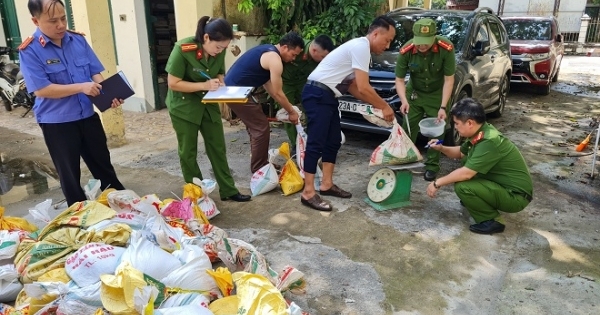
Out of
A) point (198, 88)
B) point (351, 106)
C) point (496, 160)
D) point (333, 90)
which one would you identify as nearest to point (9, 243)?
point (198, 88)

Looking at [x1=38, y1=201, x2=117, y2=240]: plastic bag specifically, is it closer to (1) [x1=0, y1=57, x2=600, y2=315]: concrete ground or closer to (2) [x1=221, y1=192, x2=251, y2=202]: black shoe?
(1) [x1=0, y1=57, x2=600, y2=315]: concrete ground

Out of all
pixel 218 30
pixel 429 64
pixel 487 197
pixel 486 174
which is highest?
pixel 218 30

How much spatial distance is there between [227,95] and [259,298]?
1657 mm

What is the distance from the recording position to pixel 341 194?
13.9 ft

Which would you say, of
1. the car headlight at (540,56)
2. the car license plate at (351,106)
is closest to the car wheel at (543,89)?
the car headlight at (540,56)

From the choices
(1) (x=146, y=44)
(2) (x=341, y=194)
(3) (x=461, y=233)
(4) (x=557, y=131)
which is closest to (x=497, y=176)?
(3) (x=461, y=233)

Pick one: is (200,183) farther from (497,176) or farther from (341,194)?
(497,176)

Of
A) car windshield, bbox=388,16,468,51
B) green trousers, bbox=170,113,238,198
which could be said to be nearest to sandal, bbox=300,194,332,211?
green trousers, bbox=170,113,238,198

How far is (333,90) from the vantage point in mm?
3787

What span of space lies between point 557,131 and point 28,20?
965 centimetres

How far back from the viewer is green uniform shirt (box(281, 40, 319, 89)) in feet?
16.4

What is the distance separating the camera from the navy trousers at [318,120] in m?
3.81

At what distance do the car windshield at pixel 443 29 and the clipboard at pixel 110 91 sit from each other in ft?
12.4

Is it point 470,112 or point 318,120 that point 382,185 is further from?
point 470,112
